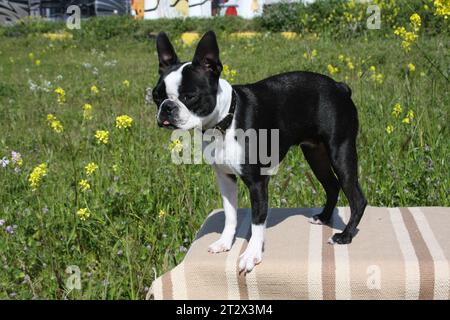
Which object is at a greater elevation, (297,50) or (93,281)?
(297,50)

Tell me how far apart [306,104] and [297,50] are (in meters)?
7.61

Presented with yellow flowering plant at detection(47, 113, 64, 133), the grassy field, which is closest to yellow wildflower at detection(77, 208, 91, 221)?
the grassy field

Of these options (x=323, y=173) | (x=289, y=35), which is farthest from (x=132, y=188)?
(x=289, y=35)

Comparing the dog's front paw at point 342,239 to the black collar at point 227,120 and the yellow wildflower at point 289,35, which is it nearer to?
the black collar at point 227,120

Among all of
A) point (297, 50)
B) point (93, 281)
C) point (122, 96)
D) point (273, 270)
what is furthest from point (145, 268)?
point (297, 50)

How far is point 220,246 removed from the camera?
288 centimetres

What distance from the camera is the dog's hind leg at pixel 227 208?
2885 mm

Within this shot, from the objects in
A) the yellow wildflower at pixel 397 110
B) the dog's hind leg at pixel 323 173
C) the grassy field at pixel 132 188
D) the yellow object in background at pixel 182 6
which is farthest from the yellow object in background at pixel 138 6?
the dog's hind leg at pixel 323 173

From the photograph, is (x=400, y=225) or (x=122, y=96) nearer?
(x=400, y=225)

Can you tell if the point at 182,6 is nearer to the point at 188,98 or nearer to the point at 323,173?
the point at 323,173

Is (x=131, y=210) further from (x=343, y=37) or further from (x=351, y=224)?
(x=343, y=37)

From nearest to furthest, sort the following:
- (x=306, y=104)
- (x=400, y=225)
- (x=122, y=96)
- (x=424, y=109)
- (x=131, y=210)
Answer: (x=306, y=104), (x=400, y=225), (x=131, y=210), (x=424, y=109), (x=122, y=96)

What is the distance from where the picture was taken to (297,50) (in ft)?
33.6

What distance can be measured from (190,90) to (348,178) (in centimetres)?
91
